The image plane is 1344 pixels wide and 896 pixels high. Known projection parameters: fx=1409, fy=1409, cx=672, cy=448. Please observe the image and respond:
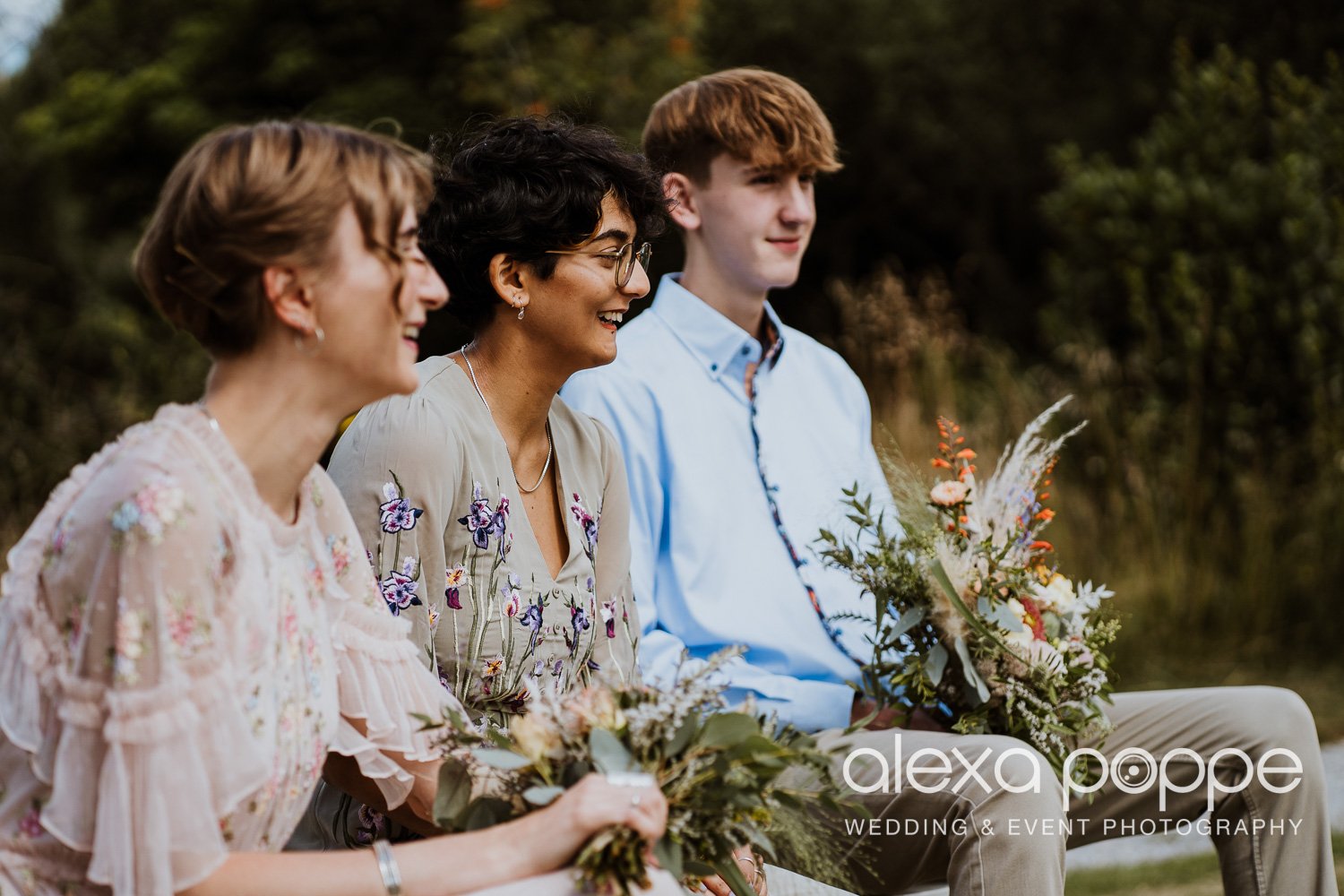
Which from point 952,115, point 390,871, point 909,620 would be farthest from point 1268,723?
point 952,115

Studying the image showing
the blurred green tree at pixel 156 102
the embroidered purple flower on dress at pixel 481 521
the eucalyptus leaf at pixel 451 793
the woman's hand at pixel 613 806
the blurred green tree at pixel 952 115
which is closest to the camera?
the woman's hand at pixel 613 806

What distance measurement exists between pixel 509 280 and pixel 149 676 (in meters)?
1.23

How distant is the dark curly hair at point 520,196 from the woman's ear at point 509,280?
0.01 m

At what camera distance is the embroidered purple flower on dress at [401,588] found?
236cm

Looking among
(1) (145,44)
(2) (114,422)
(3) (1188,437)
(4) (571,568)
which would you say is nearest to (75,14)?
(1) (145,44)

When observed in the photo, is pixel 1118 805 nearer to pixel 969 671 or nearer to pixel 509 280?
pixel 969 671

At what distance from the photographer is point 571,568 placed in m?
2.65

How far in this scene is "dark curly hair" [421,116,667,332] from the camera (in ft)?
8.72

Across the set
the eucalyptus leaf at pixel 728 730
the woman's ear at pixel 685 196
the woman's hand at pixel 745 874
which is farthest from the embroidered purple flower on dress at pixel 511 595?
the woman's ear at pixel 685 196

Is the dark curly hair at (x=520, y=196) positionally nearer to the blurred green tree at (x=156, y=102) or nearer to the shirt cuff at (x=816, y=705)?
the shirt cuff at (x=816, y=705)

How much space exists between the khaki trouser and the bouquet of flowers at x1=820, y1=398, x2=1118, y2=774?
0.40 feet

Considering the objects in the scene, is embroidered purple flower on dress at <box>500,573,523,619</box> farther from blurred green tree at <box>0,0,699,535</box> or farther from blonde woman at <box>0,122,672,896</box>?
blurred green tree at <box>0,0,699,535</box>

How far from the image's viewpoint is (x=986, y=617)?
9.07 ft

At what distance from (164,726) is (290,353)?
0.51 meters
